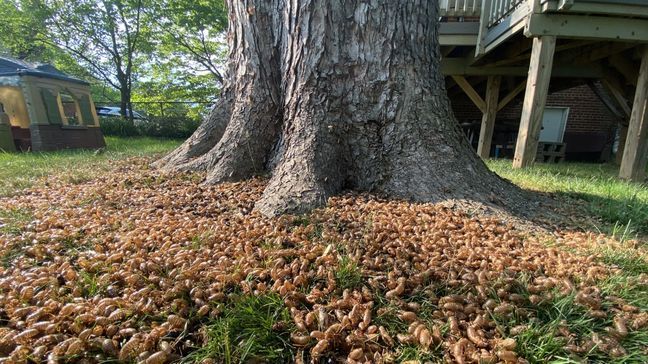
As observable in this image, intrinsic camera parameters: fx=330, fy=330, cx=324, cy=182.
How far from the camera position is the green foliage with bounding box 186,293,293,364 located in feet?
3.63

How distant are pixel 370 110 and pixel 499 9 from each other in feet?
15.6

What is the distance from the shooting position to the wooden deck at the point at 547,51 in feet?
14.0

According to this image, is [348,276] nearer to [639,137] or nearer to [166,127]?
[639,137]

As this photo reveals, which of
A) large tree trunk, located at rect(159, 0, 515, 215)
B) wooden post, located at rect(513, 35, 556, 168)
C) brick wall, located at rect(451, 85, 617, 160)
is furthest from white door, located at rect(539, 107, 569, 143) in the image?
large tree trunk, located at rect(159, 0, 515, 215)

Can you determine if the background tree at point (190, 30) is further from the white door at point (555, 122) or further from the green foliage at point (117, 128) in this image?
the white door at point (555, 122)

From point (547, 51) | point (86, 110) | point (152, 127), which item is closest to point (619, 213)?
point (547, 51)

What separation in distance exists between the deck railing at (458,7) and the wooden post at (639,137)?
8.90ft

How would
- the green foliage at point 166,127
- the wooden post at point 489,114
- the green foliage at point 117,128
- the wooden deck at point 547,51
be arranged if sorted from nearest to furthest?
the wooden deck at point 547,51
the wooden post at point 489,114
the green foliage at point 117,128
the green foliage at point 166,127

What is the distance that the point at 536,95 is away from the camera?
4441 millimetres

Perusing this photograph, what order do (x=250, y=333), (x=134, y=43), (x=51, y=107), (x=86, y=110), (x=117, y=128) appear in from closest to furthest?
(x=250, y=333) → (x=51, y=107) → (x=86, y=110) → (x=117, y=128) → (x=134, y=43)

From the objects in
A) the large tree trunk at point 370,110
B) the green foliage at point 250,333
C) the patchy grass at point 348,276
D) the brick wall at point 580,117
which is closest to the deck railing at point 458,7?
the large tree trunk at point 370,110

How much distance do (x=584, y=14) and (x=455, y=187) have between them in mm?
3806

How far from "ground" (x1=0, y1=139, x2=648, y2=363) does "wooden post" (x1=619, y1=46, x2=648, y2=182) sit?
321cm

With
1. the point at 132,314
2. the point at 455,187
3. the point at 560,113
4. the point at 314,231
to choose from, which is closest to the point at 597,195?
the point at 455,187
